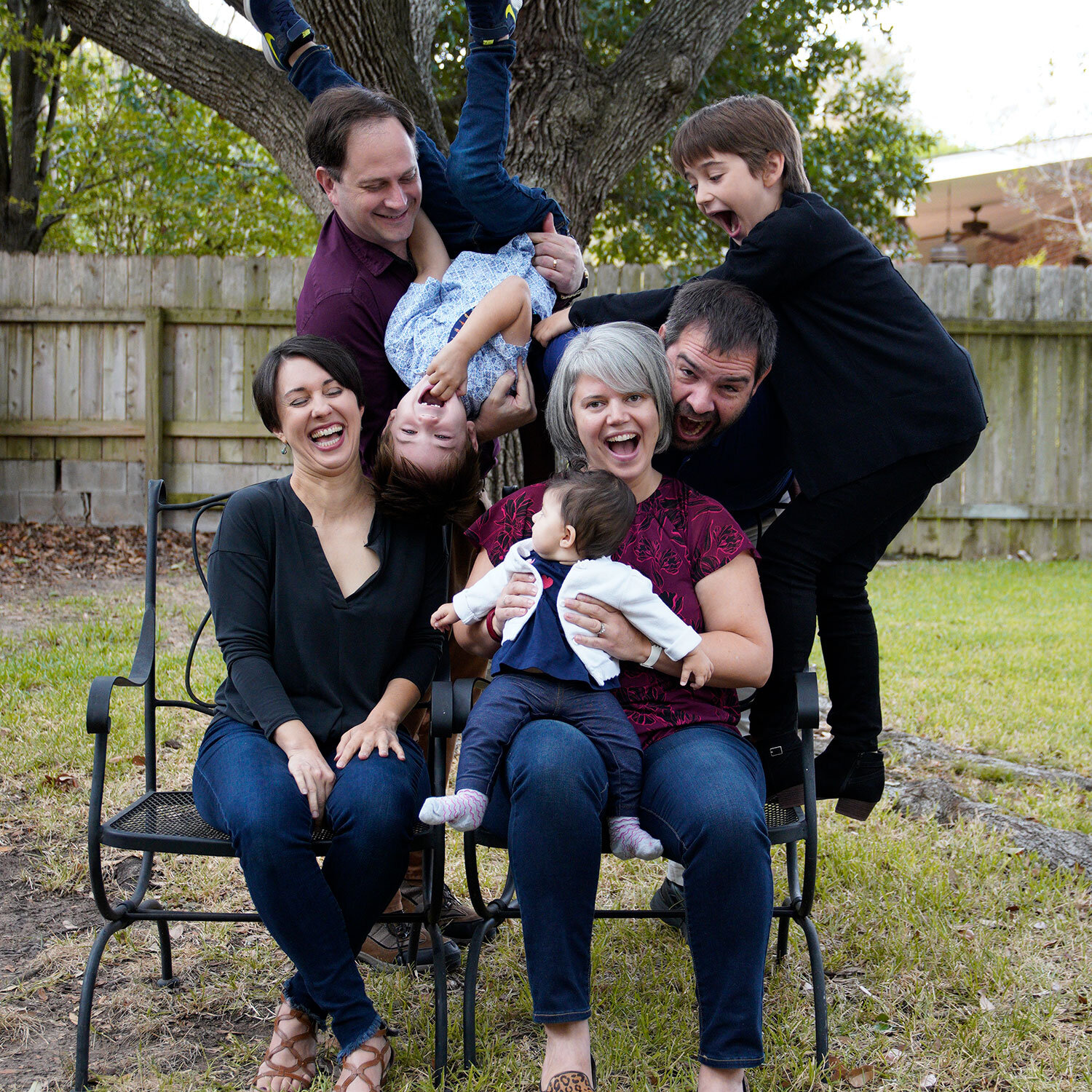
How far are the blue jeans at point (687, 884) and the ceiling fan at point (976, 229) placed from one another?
1857 cm

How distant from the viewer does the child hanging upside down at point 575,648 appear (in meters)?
2.24

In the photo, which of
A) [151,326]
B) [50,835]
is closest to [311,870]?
[50,835]

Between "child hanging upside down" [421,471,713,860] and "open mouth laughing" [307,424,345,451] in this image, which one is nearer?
"child hanging upside down" [421,471,713,860]

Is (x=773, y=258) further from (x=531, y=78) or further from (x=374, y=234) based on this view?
(x=531, y=78)

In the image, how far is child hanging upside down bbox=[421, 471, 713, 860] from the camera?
7.36 feet

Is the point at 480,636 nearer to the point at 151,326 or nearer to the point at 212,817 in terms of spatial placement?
the point at 212,817

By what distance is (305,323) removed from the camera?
277 centimetres

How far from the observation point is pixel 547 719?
7.50 feet

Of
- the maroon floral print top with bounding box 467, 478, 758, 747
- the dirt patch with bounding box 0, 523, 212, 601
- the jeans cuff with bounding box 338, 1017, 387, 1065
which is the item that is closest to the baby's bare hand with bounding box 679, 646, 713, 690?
the maroon floral print top with bounding box 467, 478, 758, 747

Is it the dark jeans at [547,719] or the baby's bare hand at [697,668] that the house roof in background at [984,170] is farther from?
the dark jeans at [547,719]

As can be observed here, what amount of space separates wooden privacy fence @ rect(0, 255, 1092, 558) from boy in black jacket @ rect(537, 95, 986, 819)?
5.71 metres

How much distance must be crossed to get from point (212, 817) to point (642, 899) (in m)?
1.43

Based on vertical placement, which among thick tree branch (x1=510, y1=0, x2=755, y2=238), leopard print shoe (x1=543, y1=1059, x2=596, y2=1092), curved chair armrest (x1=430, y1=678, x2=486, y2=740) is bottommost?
leopard print shoe (x1=543, y1=1059, x2=596, y2=1092)

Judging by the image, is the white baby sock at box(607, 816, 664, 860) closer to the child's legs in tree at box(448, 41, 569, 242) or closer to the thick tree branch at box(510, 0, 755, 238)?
the child's legs in tree at box(448, 41, 569, 242)
